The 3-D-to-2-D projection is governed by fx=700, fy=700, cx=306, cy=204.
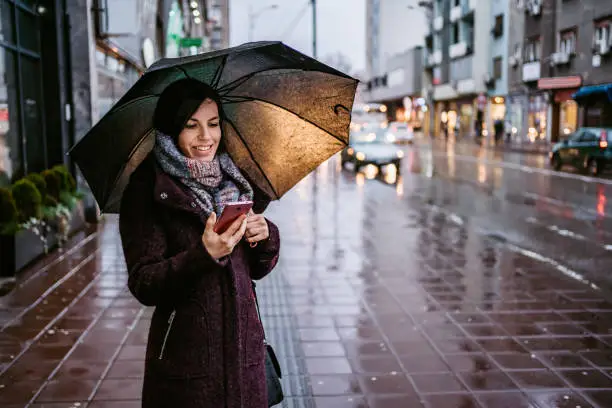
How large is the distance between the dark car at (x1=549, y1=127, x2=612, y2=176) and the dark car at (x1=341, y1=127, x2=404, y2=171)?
591 centimetres

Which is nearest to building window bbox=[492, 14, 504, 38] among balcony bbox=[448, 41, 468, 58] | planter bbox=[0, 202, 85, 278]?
balcony bbox=[448, 41, 468, 58]

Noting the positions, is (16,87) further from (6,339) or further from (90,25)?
(6,339)

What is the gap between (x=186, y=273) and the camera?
229 cm

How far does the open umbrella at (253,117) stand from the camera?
8.49ft

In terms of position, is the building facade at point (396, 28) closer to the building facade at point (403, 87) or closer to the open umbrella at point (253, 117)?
the building facade at point (403, 87)

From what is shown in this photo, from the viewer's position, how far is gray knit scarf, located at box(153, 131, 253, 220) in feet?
7.96

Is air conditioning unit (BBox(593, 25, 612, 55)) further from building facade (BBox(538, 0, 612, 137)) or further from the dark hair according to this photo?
the dark hair

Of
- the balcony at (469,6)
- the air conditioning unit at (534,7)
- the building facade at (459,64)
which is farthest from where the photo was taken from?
the balcony at (469,6)

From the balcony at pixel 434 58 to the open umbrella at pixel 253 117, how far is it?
70759mm

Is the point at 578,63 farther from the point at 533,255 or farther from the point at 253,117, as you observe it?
the point at 253,117

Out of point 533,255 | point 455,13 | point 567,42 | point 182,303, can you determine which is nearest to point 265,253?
point 182,303

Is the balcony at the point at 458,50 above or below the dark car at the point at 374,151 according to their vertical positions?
above

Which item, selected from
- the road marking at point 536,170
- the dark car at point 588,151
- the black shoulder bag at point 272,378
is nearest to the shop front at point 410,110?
the road marking at point 536,170

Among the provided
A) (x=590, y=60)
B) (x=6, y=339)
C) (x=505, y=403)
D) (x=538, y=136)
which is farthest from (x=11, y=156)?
(x=538, y=136)
